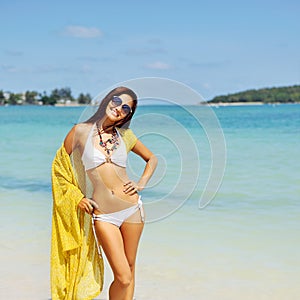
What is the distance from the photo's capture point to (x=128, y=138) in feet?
12.6

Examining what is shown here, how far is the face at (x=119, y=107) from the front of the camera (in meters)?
3.62

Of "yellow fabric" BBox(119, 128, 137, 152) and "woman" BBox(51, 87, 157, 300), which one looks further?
"yellow fabric" BBox(119, 128, 137, 152)

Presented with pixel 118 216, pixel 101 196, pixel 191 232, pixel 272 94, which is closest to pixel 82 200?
pixel 101 196

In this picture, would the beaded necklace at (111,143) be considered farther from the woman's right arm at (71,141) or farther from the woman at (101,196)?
the woman's right arm at (71,141)

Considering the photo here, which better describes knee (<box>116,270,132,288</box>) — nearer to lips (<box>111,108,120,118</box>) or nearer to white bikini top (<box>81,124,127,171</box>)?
white bikini top (<box>81,124,127,171</box>)

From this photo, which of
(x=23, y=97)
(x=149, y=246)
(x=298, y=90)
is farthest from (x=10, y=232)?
(x=23, y=97)

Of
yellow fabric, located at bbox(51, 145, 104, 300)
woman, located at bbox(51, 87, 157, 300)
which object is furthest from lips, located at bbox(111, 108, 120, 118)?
yellow fabric, located at bbox(51, 145, 104, 300)

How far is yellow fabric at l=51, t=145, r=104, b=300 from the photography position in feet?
12.5

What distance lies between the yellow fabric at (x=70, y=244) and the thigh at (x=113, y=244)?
184 millimetres

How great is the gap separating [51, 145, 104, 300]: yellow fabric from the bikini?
14cm

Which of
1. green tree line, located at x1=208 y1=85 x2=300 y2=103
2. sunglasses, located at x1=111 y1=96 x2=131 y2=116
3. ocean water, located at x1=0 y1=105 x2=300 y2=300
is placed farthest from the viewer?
green tree line, located at x1=208 y1=85 x2=300 y2=103

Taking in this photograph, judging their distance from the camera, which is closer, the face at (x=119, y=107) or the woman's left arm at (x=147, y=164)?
the face at (x=119, y=107)

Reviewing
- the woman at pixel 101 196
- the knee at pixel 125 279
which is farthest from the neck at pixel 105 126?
the knee at pixel 125 279

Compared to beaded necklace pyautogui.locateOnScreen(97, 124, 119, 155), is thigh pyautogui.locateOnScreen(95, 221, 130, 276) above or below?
below
